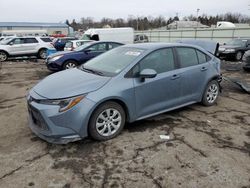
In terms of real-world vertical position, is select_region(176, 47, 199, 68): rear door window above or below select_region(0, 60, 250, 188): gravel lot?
above

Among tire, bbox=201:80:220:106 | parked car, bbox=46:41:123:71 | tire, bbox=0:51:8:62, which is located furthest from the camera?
tire, bbox=0:51:8:62

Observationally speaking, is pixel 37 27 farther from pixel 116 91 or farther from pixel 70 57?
pixel 116 91

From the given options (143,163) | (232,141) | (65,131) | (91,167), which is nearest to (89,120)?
(65,131)

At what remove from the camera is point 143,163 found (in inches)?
125

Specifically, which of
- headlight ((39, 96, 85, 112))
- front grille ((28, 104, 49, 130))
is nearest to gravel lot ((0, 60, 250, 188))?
front grille ((28, 104, 49, 130))

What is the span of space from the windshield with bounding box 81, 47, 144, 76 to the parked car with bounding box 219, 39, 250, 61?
12.1 metres

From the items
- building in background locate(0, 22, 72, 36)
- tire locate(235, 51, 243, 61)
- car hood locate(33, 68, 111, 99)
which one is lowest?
tire locate(235, 51, 243, 61)

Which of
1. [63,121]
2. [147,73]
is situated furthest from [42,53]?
[63,121]

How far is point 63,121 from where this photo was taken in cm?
333

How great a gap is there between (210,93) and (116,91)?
2740 mm

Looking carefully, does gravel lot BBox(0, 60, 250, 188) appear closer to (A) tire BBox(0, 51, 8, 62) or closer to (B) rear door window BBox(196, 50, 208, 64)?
(B) rear door window BBox(196, 50, 208, 64)

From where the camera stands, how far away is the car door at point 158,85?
402 centimetres

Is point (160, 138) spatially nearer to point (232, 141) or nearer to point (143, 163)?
point (143, 163)

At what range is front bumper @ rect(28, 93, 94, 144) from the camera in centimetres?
333
